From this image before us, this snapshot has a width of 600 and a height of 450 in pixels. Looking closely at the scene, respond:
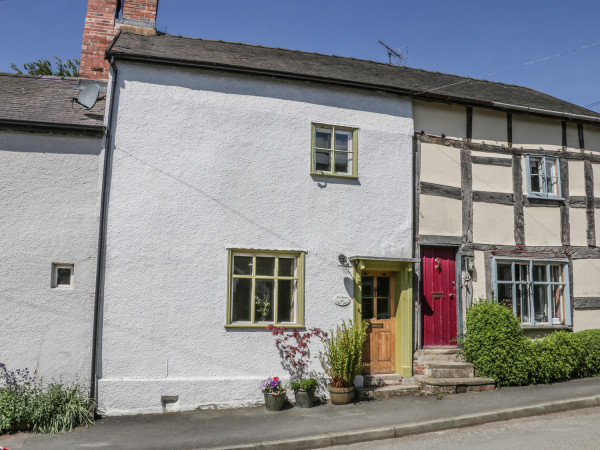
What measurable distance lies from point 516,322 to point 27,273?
9.28m

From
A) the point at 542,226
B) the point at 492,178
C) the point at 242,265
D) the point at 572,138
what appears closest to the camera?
the point at 242,265

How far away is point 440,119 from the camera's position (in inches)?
446

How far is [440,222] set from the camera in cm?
1102

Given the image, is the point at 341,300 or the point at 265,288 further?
the point at 341,300

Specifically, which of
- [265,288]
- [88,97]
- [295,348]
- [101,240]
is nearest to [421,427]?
[295,348]

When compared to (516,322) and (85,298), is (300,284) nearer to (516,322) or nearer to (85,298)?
(85,298)

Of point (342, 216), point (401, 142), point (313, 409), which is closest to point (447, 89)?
point (401, 142)

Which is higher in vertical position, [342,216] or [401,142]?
[401,142]

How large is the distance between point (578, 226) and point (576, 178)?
1163mm

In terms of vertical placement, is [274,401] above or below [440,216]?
below

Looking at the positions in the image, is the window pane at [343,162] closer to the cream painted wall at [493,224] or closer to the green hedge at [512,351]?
the cream painted wall at [493,224]

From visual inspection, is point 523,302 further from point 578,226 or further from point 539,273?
point 578,226

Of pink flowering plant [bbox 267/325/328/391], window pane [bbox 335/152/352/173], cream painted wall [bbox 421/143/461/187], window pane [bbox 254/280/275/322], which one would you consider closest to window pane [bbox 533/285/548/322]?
cream painted wall [bbox 421/143/461/187]

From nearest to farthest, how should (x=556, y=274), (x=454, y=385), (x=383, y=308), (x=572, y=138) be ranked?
(x=454, y=385) < (x=383, y=308) < (x=556, y=274) < (x=572, y=138)
